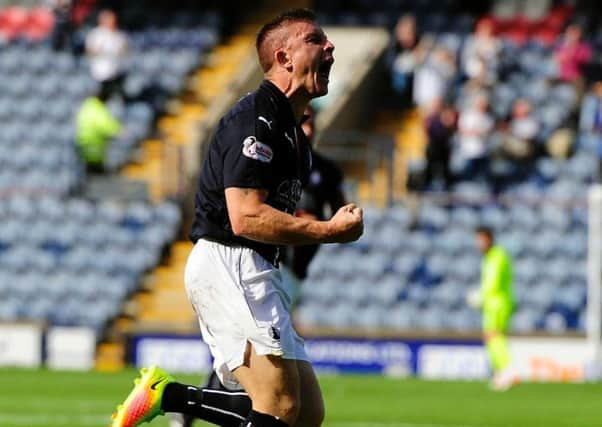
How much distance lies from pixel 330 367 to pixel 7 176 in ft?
23.9

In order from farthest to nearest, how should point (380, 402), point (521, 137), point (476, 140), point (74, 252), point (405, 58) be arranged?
point (405, 58) < point (74, 252) < point (476, 140) < point (521, 137) < point (380, 402)

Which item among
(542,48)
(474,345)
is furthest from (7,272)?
(542,48)

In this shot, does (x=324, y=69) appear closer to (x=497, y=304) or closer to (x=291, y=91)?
(x=291, y=91)

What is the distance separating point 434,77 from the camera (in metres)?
26.3

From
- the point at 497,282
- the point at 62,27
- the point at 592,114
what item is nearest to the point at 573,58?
the point at 592,114

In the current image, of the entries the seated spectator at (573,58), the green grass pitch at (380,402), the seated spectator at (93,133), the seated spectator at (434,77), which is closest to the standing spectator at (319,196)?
the green grass pitch at (380,402)

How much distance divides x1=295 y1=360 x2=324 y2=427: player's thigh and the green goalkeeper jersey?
12156 mm

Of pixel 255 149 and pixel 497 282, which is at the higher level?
pixel 255 149

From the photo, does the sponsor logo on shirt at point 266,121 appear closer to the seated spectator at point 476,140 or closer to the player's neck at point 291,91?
the player's neck at point 291,91

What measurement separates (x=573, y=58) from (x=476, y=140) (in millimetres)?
2108

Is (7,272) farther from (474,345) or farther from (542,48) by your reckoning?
(542,48)

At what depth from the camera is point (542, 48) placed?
1079 inches

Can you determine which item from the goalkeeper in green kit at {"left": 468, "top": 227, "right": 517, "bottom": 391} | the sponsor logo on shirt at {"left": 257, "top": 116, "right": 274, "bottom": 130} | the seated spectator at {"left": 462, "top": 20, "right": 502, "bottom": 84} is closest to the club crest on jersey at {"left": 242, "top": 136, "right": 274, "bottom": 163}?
the sponsor logo on shirt at {"left": 257, "top": 116, "right": 274, "bottom": 130}

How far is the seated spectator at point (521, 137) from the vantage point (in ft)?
82.7
